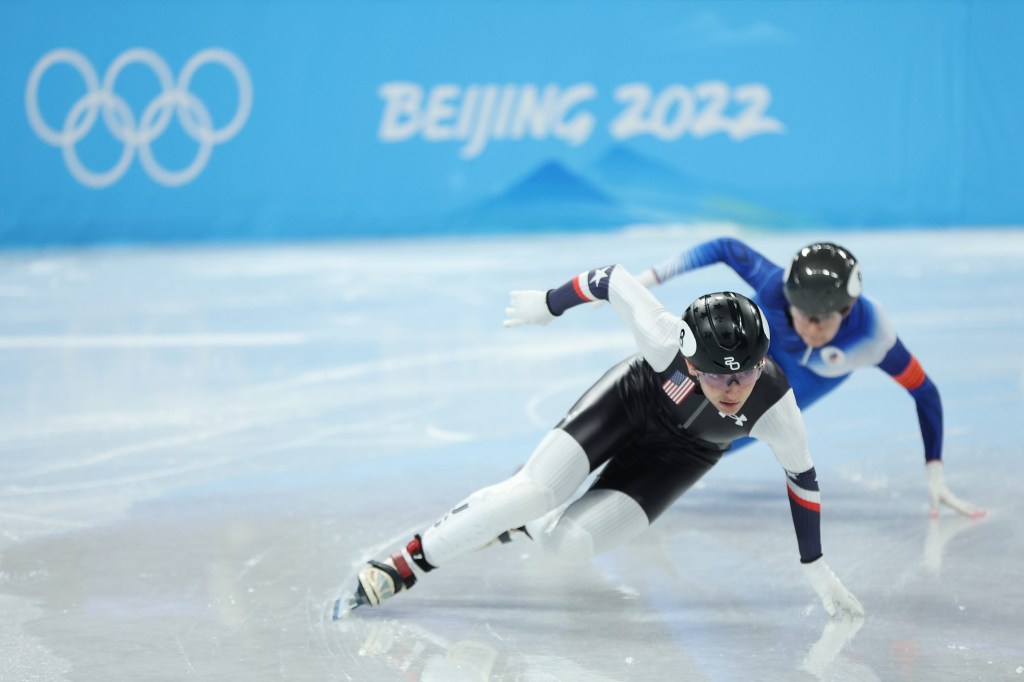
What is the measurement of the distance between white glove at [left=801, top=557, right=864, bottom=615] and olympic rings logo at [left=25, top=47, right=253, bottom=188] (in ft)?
31.6

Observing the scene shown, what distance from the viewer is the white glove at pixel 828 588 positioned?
3598mm

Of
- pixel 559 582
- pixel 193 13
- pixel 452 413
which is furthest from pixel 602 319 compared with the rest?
pixel 193 13

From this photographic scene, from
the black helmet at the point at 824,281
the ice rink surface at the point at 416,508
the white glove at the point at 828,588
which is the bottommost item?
the ice rink surface at the point at 416,508

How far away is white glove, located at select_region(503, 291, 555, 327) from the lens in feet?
13.1

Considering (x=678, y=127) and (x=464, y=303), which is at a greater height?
(x=678, y=127)

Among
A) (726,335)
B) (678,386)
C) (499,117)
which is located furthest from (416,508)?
(499,117)

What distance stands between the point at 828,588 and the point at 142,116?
9806 mm

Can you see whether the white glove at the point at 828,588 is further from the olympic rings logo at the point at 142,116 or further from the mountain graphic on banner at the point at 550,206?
the olympic rings logo at the point at 142,116

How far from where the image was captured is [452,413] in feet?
19.8

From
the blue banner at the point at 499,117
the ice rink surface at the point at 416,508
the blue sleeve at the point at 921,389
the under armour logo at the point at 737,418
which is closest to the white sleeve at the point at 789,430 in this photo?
the under armour logo at the point at 737,418

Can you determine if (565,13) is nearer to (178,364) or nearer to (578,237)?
(578,237)

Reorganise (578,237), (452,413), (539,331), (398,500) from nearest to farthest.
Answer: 1. (398,500)
2. (452,413)
3. (539,331)
4. (578,237)

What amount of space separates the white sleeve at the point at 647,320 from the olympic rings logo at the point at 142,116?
9.01 meters

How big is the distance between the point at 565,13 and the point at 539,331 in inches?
224
